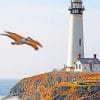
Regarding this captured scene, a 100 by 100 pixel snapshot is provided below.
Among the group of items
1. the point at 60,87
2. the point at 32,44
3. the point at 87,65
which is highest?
the point at 87,65

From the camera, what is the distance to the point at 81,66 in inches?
2815

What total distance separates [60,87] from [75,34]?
13.1 m

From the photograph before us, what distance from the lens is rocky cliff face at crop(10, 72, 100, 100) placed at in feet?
202

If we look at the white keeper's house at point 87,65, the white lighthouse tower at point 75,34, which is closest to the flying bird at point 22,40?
the white keeper's house at point 87,65

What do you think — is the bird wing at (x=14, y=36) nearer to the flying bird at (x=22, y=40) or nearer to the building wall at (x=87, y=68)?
the flying bird at (x=22, y=40)

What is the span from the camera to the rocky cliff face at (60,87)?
61594 millimetres

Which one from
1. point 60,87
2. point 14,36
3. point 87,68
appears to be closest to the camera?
point 14,36

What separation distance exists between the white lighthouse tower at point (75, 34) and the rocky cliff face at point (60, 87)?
546cm

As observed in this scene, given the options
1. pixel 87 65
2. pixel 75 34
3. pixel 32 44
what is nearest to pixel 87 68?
pixel 87 65

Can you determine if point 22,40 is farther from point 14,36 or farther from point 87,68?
point 87,68

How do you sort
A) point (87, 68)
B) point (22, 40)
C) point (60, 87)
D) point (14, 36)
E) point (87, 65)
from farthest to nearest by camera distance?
1. point (87, 68)
2. point (87, 65)
3. point (60, 87)
4. point (22, 40)
5. point (14, 36)

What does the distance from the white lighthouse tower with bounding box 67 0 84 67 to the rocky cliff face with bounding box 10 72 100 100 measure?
5458 millimetres

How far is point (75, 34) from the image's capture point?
73.9m

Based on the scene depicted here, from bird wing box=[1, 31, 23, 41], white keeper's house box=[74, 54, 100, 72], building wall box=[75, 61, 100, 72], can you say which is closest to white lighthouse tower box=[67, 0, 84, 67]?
white keeper's house box=[74, 54, 100, 72]
